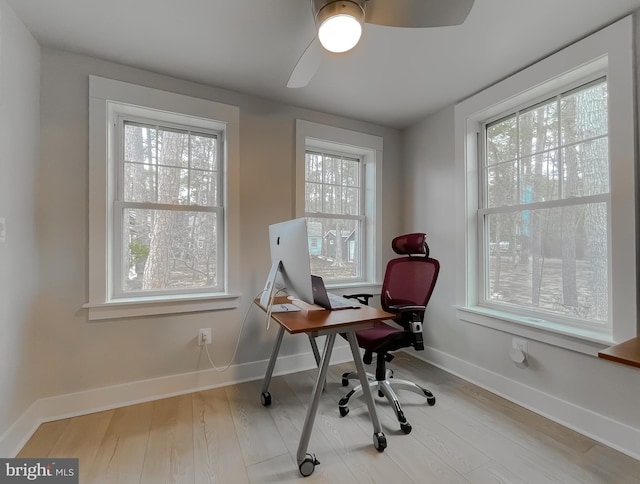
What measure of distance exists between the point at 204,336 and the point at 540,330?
2.47 meters

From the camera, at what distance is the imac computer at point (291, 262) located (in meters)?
1.45

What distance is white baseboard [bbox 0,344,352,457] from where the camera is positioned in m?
1.62

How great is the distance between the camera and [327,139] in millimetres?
2764

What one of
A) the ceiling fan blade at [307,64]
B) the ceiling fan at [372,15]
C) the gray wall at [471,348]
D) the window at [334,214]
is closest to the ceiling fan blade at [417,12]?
the ceiling fan at [372,15]

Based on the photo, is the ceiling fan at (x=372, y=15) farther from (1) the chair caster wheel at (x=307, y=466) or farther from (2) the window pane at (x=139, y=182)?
(1) the chair caster wheel at (x=307, y=466)

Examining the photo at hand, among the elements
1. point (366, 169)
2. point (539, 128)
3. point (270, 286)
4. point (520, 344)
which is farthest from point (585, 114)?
point (270, 286)

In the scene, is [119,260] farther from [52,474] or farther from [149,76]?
[149,76]

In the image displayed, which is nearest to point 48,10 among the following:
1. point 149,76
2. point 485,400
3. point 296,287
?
point 149,76

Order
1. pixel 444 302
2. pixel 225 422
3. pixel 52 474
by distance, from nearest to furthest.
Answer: pixel 52 474 → pixel 225 422 → pixel 444 302

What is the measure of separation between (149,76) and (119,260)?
55.3 inches

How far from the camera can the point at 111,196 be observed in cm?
209

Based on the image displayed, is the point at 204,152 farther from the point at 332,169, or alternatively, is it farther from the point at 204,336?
the point at 204,336

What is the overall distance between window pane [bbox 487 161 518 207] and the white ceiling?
0.69 m

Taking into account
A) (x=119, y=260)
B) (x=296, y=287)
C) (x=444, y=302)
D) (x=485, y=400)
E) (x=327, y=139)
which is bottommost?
(x=485, y=400)
